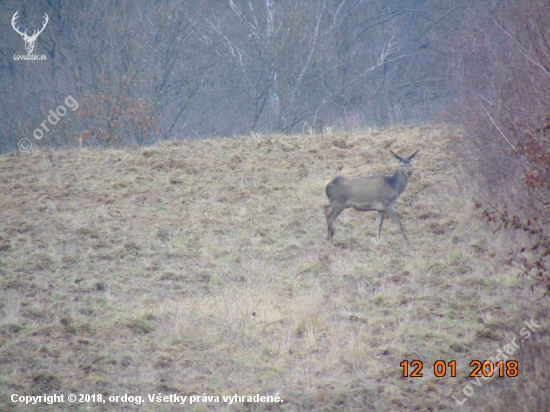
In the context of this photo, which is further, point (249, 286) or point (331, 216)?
point (331, 216)

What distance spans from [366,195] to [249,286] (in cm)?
283

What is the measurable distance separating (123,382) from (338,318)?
2680 millimetres

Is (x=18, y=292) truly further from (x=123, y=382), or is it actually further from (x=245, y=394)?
(x=245, y=394)

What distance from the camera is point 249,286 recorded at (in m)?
8.90

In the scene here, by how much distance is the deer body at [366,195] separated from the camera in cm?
1060

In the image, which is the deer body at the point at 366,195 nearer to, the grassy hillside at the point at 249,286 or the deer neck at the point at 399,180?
the deer neck at the point at 399,180

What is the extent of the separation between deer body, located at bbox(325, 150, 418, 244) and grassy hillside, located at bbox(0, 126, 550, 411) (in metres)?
0.42

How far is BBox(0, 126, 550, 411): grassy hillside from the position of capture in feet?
21.5

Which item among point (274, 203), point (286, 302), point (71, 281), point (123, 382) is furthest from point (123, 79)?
point (123, 382)

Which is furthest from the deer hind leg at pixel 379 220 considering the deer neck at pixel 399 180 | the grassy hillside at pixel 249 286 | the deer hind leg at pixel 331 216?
the deer hind leg at pixel 331 216

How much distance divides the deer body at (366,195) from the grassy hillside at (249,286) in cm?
42
